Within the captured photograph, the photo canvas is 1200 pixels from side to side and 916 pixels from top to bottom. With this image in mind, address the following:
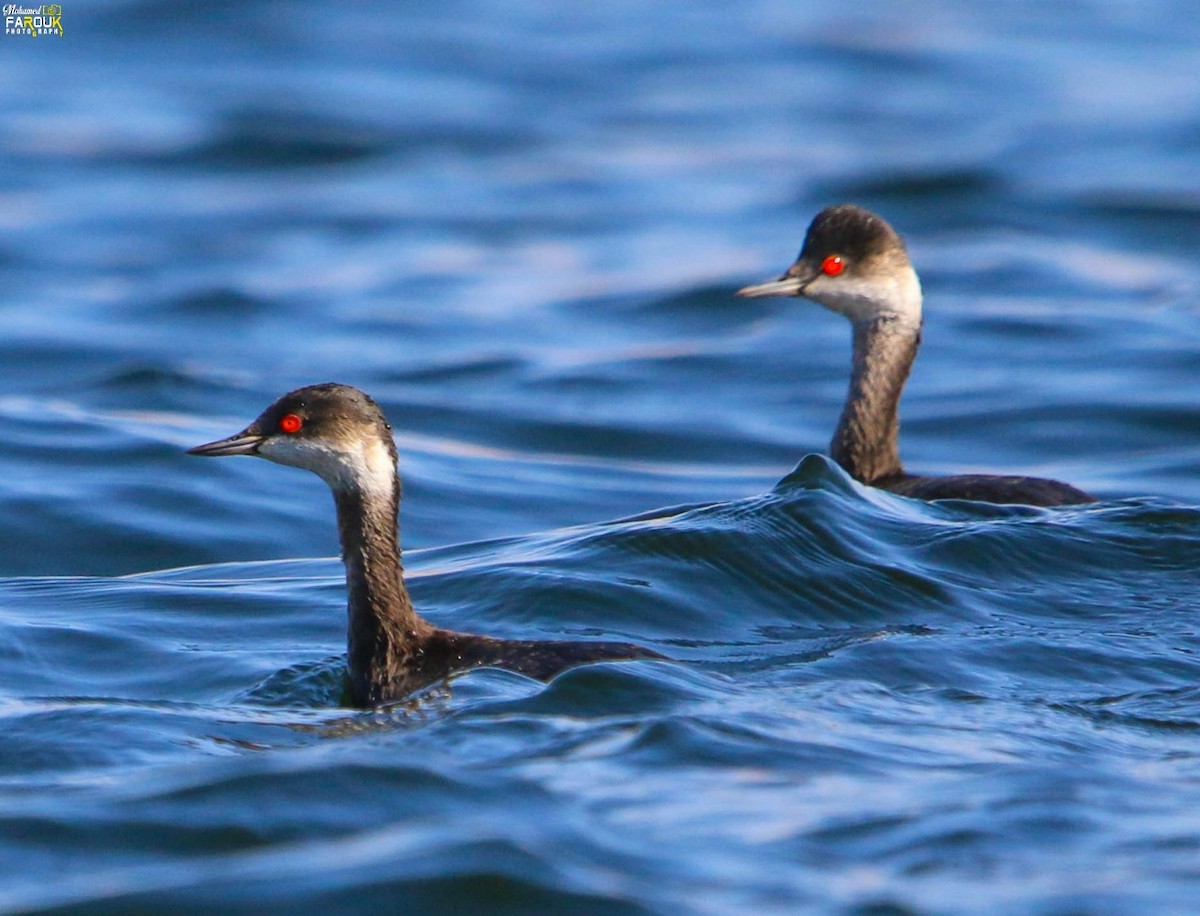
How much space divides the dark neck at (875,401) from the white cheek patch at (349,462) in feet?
12.2

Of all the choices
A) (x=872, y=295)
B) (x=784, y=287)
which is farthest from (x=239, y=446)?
(x=872, y=295)

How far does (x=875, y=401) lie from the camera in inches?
414

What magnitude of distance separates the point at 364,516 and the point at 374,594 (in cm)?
27

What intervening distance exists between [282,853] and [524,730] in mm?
939

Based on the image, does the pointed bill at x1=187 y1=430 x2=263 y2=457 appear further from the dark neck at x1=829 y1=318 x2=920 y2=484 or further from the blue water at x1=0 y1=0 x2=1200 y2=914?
the dark neck at x1=829 y1=318 x2=920 y2=484

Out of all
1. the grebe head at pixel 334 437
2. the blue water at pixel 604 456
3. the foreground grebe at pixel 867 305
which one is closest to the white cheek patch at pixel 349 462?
the grebe head at pixel 334 437

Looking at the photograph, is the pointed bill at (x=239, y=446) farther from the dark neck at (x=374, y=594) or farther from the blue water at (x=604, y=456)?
the blue water at (x=604, y=456)

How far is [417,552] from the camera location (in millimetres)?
10156

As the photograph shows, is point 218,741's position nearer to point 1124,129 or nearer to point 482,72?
point 1124,129

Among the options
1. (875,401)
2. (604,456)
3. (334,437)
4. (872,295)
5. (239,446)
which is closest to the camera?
(334,437)

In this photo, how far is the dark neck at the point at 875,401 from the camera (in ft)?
34.3

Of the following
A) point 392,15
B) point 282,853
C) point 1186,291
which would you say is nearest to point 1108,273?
point 1186,291

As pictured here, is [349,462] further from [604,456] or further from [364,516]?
[604,456]

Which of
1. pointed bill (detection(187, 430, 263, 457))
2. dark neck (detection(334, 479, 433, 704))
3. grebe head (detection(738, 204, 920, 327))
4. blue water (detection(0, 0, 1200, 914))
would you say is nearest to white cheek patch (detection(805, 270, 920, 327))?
grebe head (detection(738, 204, 920, 327))
